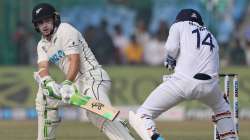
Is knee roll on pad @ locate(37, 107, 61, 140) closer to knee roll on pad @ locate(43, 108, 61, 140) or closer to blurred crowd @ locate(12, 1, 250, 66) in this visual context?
knee roll on pad @ locate(43, 108, 61, 140)

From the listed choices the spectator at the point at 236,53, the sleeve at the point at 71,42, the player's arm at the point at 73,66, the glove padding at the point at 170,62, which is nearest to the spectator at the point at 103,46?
the spectator at the point at 236,53

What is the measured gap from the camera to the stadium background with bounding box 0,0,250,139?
18344mm

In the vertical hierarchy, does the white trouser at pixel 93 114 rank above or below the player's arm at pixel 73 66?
below

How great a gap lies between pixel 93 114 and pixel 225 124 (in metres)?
1.43

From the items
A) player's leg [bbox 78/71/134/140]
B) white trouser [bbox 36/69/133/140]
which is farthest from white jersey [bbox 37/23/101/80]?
player's leg [bbox 78/71/134/140]

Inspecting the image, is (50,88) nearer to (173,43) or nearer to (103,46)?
(173,43)

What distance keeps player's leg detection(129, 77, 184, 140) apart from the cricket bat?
237 mm

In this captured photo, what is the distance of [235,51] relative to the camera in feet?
60.7

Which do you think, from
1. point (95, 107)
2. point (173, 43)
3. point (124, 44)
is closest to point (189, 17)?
point (173, 43)

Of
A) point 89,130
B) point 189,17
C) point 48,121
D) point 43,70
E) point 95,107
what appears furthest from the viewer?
point 89,130

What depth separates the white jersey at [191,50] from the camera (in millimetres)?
8516

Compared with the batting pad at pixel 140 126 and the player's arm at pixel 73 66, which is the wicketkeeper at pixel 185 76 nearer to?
the batting pad at pixel 140 126

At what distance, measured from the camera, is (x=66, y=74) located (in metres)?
9.20

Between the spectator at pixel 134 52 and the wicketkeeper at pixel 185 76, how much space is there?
32.7 ft
